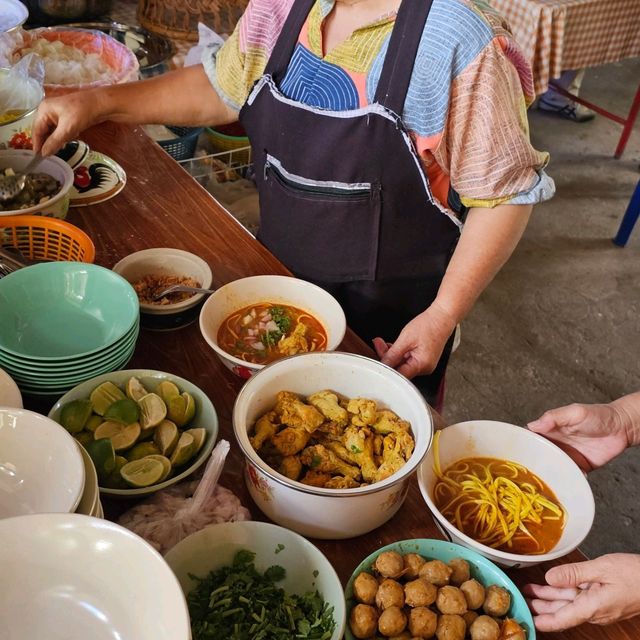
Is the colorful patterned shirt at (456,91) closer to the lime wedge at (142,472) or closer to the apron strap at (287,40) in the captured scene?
the apron strap at (287,40)

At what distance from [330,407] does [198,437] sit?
0.23m

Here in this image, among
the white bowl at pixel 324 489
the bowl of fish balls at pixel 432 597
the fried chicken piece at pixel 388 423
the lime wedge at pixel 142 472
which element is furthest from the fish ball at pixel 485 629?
the lime wedge at pixel 142 472

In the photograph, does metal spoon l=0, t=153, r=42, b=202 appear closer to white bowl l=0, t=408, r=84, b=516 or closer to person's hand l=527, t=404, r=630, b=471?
white bowl l=0, t=408, r=84, b=516

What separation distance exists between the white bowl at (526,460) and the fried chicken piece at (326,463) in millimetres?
110

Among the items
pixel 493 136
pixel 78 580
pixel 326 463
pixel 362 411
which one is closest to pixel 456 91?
pixel 493 136

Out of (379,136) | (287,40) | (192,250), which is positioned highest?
(287,40)

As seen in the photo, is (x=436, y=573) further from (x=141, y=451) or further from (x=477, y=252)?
(x=477, y=252)

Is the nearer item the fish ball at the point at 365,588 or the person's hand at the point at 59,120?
the fish ball at the point at 365,588

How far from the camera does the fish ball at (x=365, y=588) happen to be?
37.4 inches

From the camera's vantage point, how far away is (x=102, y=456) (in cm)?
105

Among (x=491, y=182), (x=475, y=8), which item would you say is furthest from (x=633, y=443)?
(x=475, y=8)

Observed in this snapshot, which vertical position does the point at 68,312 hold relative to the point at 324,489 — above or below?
below

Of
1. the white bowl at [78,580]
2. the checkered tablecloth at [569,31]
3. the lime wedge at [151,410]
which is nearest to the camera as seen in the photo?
the white bowl at [78,580]

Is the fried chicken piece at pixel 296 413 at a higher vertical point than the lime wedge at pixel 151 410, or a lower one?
higher
